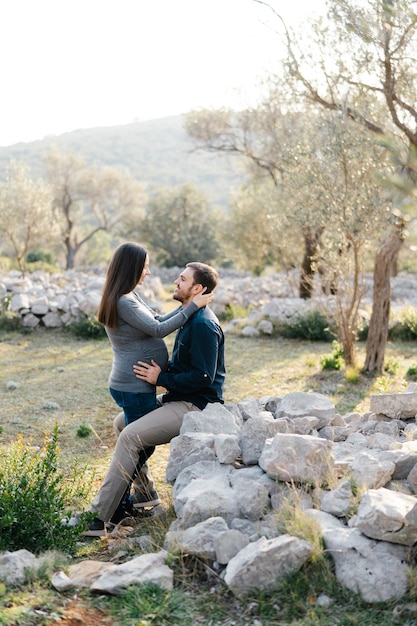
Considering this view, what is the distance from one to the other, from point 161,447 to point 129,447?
84.8 inches

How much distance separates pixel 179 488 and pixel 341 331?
20.2ft

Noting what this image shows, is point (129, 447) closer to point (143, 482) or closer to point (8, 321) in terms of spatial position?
point (143, 482)

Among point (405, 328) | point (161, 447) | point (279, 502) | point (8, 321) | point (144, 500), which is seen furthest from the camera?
point (8, 321)

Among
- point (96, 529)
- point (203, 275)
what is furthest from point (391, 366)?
point (96, 529)

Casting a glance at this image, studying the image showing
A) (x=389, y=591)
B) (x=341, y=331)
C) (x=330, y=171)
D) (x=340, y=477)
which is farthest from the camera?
(x=341, y=331)

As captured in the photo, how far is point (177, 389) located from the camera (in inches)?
198

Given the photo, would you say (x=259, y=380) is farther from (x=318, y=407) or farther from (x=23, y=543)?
(x=23, y=543)

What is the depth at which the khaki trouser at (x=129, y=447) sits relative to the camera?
187 inches

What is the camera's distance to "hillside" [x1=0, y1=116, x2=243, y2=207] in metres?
96.9

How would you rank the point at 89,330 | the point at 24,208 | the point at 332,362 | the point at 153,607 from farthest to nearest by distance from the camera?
the point at 24,208 < the point at 89,330 < the point at 332,362 < the point at 153,607

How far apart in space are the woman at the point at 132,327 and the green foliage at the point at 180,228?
1201 inches

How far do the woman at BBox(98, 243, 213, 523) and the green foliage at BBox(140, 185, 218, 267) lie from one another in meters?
30.5

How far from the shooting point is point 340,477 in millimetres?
4551

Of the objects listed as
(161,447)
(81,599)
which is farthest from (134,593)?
(161,447)
